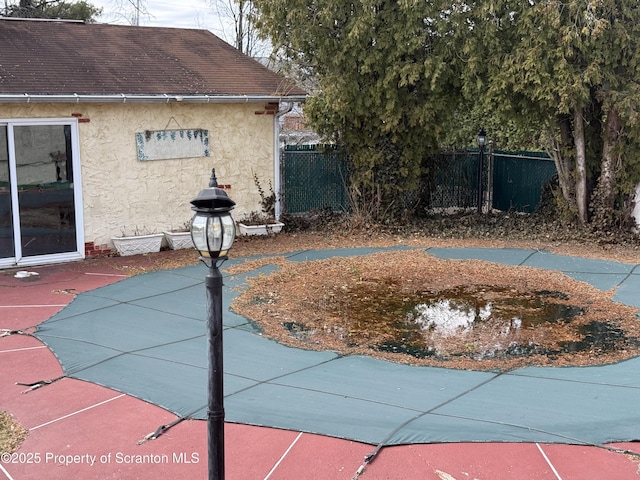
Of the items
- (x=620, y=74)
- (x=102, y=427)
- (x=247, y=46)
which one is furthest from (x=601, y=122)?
(x=247, y=46)

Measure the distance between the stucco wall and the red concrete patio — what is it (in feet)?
19.6

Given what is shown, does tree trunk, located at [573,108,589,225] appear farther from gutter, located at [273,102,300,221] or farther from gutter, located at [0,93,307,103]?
gutter, located at [273,102,300,221]

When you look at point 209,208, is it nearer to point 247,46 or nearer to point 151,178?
point 151,178

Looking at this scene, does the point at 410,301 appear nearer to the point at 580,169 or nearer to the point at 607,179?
the point at 607,179

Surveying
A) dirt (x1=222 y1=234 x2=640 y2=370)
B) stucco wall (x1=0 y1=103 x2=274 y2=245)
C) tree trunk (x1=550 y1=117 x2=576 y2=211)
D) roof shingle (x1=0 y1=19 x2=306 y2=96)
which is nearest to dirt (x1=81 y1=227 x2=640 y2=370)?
dirt (x1=222 y1=234 x2=640 y2=370)

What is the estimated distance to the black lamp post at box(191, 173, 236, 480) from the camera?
3.43m

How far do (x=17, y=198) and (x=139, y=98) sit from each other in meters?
2.41

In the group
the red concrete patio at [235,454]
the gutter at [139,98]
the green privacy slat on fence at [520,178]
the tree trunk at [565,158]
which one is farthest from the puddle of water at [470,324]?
the green privacy slat on fence at [520,178]

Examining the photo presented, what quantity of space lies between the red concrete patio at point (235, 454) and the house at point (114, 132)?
18.8 feet

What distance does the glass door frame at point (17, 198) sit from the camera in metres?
10.1

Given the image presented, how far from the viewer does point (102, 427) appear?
4.91m

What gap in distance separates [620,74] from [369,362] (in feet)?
26.7

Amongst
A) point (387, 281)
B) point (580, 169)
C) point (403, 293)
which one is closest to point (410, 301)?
point (403, 293)

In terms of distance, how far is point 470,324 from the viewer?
24.6 ft
